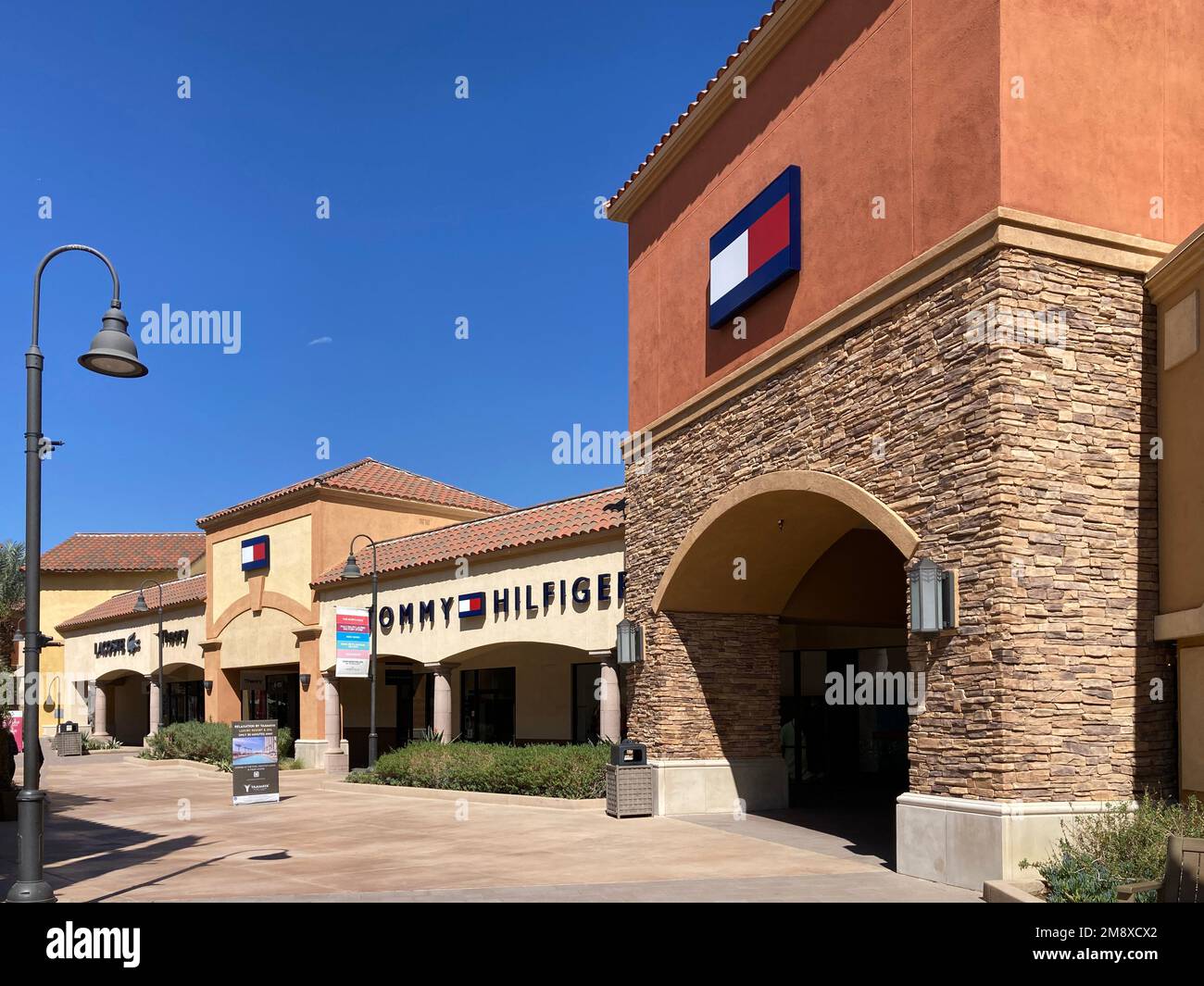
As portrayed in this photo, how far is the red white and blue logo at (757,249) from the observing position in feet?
55.2

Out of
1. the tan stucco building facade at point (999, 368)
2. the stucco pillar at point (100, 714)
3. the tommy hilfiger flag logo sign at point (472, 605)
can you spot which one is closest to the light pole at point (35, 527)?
the tan stucco building facade at point (999, 368)

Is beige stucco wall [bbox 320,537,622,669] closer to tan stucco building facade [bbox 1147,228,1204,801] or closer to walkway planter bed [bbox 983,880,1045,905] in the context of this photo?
tan stucco building facade [bbox 1147,228,1204,801]

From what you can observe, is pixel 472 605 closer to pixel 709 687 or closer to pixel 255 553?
pixel 709 687

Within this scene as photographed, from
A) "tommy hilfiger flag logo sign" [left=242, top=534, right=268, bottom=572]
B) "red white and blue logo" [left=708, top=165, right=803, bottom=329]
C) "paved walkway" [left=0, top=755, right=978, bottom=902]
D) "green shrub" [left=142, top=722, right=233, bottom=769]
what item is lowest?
"green shrub" [left=142, top=722, right=233, bottom=769]

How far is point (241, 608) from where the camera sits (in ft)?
137

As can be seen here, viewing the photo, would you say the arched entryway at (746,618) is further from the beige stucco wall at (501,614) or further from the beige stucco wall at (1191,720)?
the beige stucco wall at (1191,720)

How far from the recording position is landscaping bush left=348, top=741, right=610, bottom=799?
74.4ft

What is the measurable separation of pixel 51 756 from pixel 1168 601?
47282 millimetres

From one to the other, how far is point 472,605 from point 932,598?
18.3 m

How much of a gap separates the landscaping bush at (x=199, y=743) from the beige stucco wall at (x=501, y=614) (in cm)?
374

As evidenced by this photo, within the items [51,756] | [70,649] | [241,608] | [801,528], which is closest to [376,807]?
[801,528]

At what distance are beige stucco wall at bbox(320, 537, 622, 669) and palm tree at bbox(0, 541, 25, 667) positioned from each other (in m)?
35.0

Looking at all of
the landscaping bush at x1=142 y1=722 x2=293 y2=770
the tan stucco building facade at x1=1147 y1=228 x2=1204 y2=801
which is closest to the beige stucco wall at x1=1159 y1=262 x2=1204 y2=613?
the tan stucco building facade at x1=1147 y1=228 x2=1204 y2=801
